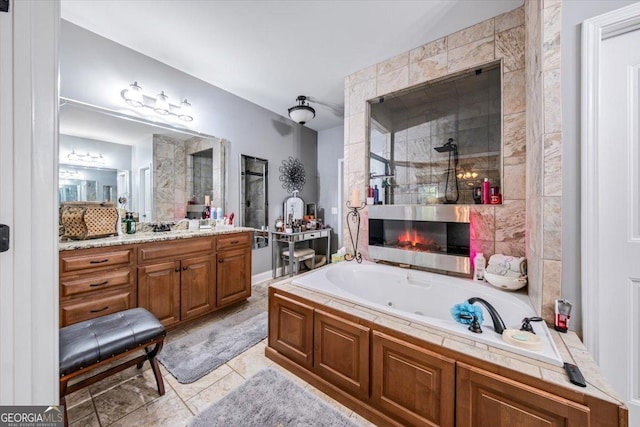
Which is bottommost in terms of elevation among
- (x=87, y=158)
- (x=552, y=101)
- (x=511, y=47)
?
(x=87, y=158)

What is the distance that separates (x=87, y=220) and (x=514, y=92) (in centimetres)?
348

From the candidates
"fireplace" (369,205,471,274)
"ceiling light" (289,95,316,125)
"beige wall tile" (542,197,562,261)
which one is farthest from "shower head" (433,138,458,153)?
"ceiling light" (289,95,316,125)

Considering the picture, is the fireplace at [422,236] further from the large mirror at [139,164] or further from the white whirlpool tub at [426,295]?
the large mirror at [139,164]

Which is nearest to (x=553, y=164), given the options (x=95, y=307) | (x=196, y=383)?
(x=196, y=383)

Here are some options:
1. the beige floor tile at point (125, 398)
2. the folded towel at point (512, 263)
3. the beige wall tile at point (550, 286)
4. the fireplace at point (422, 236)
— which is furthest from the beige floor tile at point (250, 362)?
the folded towel at point (512, 263)

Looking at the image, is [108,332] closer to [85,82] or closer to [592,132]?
[85,82]

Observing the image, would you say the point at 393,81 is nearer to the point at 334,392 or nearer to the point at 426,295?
the point at 426,295

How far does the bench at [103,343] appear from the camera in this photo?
3.83ft

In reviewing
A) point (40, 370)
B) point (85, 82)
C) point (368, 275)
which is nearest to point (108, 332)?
point (40, 370)

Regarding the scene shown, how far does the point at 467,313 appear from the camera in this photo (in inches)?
50.2

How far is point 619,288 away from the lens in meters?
1.17

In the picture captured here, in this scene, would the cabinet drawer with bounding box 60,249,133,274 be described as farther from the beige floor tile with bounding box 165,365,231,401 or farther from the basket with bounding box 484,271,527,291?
the basket with bounding box 484,271,527,291

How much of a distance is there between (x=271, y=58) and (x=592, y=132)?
99.8 inches

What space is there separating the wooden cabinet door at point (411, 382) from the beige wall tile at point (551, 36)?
1.58 metres
